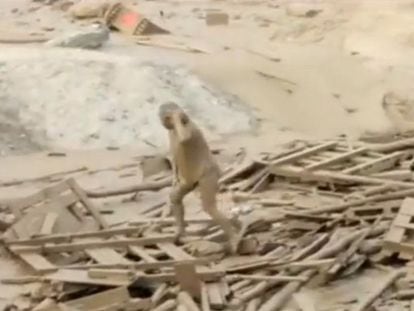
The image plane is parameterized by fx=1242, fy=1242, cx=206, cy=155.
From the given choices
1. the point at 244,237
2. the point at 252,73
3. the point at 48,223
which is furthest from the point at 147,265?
the point at 252,73

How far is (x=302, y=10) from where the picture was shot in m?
20.5

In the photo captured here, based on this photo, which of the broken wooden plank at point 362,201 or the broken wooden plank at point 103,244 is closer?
the broken wooden plank at point 103,244

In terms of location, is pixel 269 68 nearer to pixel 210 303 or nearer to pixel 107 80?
pixel 107 80

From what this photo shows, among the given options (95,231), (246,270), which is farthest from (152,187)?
(246,270)

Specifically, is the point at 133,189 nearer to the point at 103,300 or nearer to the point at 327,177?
the point at 327,177

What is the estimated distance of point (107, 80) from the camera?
16.2m

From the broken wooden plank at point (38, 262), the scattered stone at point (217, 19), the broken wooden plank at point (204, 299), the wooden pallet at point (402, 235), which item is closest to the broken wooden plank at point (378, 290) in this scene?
the wooden pallet at point (402, 235)

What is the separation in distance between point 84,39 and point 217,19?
337 cm

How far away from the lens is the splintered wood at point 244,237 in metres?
9.21

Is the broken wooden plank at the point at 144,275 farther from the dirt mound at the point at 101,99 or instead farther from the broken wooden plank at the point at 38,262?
the dirt mound at the point at 101,99

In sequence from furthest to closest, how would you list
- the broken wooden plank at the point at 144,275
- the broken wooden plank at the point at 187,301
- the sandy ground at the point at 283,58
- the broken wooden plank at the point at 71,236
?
the sandy ground at the point at 283,58
the broken wooden plank at the point at 71,236
the broken wooden plank at the point at 144,275
the broken wooden plank at the point at 187,301

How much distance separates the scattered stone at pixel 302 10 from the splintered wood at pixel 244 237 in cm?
766

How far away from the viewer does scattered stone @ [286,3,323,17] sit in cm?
2030

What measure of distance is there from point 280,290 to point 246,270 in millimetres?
437
